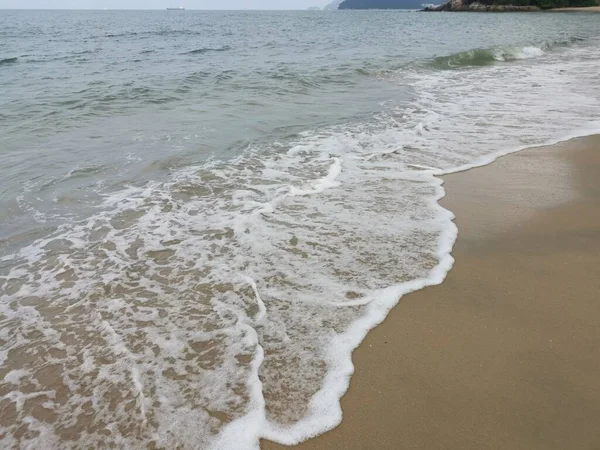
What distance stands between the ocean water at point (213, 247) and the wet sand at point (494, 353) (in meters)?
0.18

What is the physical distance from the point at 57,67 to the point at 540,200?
1734 centimetres

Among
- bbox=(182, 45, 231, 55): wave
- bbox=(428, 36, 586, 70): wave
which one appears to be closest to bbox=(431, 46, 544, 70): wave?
bbox=(428, 36, 586, 70): wave

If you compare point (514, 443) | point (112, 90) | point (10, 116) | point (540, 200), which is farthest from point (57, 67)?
point (514, 443)

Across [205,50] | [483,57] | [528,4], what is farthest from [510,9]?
[205,50]

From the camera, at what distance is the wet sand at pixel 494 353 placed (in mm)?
2105

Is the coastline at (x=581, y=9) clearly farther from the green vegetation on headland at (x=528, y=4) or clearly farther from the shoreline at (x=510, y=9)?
the green vegetation on headland at (x=528, y=4)

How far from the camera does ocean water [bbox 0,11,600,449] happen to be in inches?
92.0

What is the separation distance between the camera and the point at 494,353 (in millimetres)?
2578

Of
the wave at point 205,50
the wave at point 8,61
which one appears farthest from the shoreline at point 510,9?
the wave at point 8,61

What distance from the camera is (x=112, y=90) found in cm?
1146

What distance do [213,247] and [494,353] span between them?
2.54 meters

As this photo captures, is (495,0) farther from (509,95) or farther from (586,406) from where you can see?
(586,406)

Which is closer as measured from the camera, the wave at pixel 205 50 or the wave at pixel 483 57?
the wave at pixel 483 57

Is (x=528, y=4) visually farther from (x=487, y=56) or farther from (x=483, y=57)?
(x=483, y=57)
